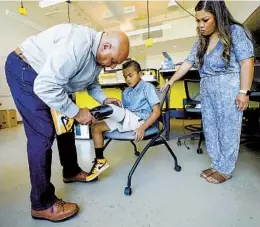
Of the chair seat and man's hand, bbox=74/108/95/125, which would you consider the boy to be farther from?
man's hand, bbox=74/108/95/125

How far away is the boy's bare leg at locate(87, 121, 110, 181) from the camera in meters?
1.48

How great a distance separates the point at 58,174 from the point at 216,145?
A: 4.19 ft

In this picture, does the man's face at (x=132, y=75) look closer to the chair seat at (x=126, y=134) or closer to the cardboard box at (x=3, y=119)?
the chair seat at (x=126, y=134)

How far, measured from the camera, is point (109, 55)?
104 cm

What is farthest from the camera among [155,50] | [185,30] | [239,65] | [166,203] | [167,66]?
[155,50]

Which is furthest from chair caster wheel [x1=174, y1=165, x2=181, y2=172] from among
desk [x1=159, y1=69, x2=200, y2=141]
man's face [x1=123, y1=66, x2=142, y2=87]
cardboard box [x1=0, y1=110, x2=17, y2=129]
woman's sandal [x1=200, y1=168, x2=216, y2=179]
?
cardboard box [x1=0, y1=110, x2=17, y2=129]

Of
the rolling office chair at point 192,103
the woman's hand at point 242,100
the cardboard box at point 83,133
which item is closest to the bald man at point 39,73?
the woman's hand at point 242,100

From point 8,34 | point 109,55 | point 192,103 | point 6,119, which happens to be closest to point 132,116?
point 109,55

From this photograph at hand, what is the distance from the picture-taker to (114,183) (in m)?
1.51

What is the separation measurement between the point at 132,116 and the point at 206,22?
805 mm

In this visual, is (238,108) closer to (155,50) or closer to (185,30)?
(185,30)

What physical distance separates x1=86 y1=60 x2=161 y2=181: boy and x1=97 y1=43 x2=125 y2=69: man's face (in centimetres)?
42

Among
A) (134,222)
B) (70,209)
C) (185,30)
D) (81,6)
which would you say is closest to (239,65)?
(134,222)

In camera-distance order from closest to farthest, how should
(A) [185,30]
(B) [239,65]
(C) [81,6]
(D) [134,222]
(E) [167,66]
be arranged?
(D) [134,222], (B) [239,65], (E) [167,66], (C) [81,6], (A) [185,30]
